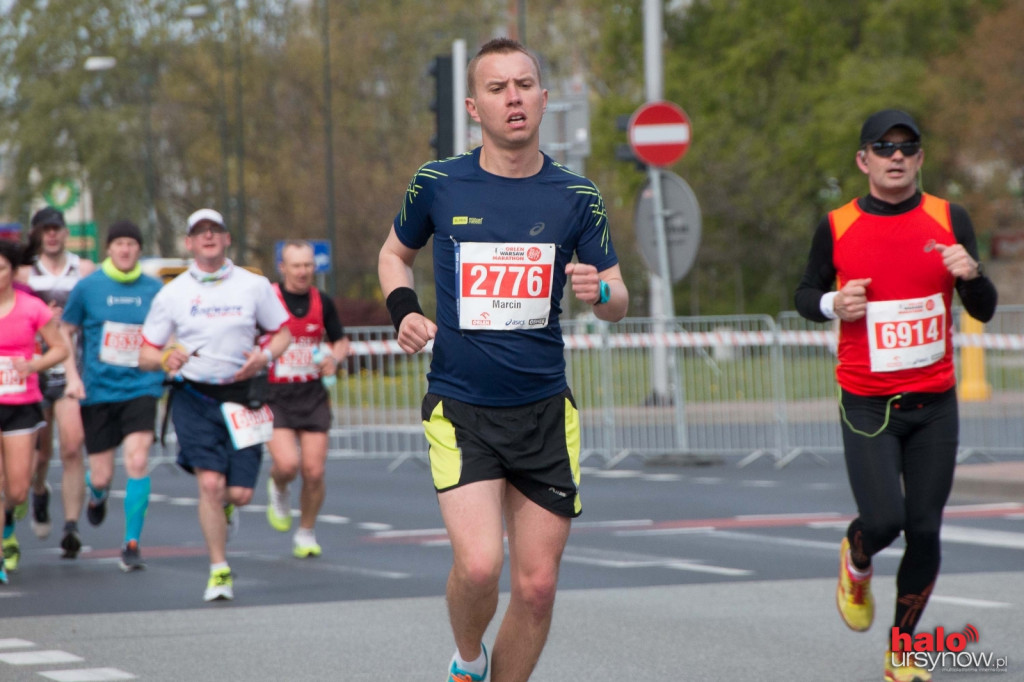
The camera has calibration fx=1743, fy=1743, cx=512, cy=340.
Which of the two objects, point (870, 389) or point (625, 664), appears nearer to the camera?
point (870, 389)

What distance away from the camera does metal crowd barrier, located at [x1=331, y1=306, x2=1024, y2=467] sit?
17.5 metres

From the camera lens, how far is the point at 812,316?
23.3 ft

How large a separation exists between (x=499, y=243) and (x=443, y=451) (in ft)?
2.21

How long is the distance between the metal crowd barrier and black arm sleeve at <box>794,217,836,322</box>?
10174 mm

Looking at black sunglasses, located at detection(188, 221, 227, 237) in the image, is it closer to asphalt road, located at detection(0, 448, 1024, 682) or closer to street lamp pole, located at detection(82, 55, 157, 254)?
asphalt road, located at detection(0, 448, 1024, 682)

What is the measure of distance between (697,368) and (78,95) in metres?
49.3

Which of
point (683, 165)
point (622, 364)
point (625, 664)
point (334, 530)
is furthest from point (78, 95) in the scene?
point (625, 664)

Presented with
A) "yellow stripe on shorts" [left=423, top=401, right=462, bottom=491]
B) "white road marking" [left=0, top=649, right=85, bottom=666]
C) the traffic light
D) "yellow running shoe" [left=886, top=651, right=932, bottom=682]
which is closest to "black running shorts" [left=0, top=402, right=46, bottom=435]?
"white road marking" [left=0, top=649, right=85, bottom=666]

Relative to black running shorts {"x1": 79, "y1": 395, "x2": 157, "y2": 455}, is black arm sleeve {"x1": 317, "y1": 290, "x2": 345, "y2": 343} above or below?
above

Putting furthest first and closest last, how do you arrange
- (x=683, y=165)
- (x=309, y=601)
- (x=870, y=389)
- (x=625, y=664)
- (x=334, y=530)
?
1. (x=683, y=165)
2. (x=334, y=530)
3. (x=309, y=601)
4. (x=625, y=664)
5. (x=870, y=389)

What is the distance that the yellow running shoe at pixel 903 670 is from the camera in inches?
257

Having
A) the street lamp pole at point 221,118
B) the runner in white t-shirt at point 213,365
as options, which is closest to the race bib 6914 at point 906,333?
the runner in white t-shirt at point 213,365

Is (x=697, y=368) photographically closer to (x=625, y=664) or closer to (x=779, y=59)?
(x=625, y=664)

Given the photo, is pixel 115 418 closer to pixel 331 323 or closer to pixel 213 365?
pixel 331 323
